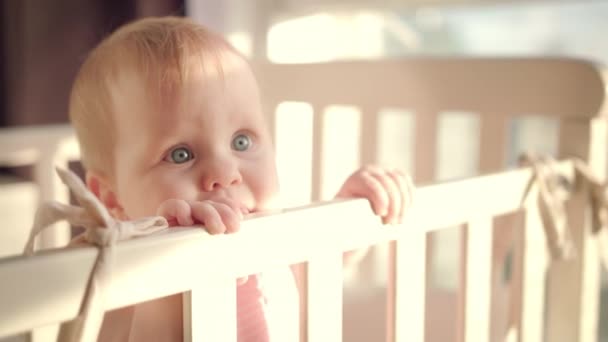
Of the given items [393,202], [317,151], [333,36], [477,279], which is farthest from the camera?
[333,36]

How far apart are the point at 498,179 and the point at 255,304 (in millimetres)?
306

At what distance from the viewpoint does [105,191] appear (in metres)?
0.86

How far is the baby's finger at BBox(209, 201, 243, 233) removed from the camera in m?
0.57

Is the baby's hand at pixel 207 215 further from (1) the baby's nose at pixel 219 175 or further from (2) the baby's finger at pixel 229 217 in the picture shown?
(1) the baby's nose at pixel 219 175

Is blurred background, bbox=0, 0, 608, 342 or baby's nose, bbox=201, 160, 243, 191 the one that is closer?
baby's nose, bbox=201, 160, 243, 191

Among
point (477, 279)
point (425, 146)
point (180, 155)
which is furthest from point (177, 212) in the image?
point (425, 146)

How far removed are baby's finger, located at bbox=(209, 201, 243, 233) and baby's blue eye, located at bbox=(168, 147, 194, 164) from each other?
0.20 m

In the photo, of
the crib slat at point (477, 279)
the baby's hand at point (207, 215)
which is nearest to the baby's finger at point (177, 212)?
the baby's hand at point (207, 215)

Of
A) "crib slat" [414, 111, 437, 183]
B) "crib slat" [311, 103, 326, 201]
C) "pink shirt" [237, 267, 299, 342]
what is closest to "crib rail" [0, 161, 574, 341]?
"pink shirt" [237, 267, 299, 342]

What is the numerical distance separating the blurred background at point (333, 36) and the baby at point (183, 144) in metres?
0.83

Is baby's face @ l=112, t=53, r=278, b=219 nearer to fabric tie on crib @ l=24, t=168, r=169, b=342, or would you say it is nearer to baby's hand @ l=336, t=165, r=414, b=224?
baby's hand @ l=336, t=165, r=414, b=224

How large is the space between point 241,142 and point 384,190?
17 cm

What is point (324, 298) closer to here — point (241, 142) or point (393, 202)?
point (393, 202)

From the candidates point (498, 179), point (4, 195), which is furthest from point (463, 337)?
point (4, 195)
